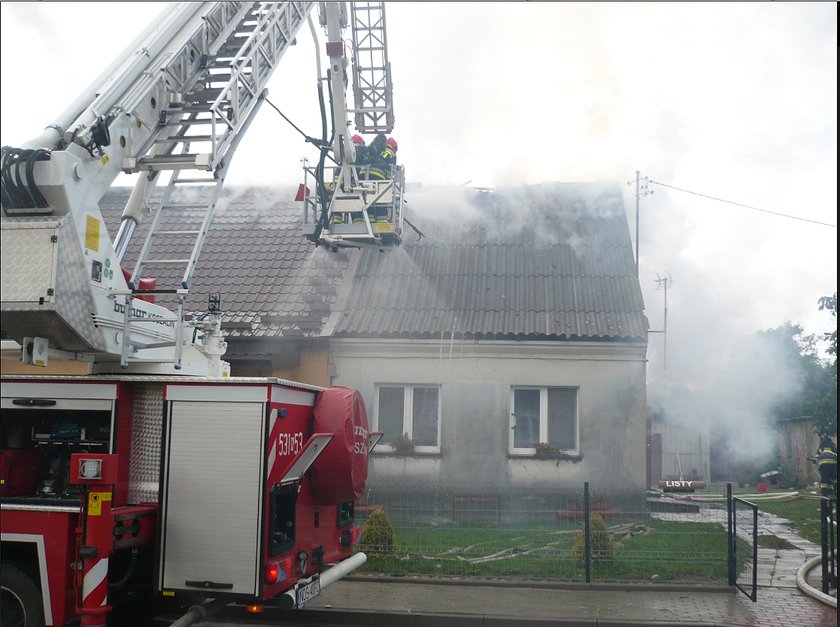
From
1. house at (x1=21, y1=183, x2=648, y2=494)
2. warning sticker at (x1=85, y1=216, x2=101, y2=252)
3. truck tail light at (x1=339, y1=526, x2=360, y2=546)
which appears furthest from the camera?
house at (x1=21, y1=183, x2=648, y2=494)

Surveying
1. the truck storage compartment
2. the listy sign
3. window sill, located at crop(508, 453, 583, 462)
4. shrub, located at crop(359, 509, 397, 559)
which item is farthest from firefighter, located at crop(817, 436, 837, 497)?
the truck storage compartment

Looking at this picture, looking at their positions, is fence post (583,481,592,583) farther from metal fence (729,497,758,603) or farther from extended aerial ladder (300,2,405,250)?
extended aerial ladder (300,2,405,250)

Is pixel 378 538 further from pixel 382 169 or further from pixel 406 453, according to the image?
pixel 382 169

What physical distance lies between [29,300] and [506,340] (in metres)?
8.72

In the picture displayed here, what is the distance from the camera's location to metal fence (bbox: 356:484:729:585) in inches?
351

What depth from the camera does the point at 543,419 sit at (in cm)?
1316

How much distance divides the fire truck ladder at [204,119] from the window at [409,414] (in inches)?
219

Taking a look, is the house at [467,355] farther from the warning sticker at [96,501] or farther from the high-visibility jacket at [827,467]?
the warning sticker at [96,501]

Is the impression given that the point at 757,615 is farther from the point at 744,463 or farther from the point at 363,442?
the point at 744,463

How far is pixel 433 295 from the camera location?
559 inches

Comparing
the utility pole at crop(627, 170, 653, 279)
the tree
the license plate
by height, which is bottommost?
the license plate

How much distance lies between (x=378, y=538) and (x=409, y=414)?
4.07 meters

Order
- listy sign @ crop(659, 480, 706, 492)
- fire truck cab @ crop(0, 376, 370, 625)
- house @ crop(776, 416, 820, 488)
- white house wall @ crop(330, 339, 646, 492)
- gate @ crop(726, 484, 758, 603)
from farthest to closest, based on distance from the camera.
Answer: house @ crop(776, 416, 820, 488)
listy sign @ crop(659, 480, 706, 492)
white house wall @ crop(330, 339, 646, 492)
gate @ crop(726, 484, 758, 603)
fire truck cab @ crop(0, 376, 370, 625)

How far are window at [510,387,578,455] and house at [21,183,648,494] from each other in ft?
0.06
